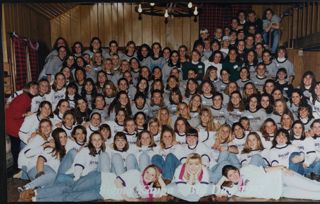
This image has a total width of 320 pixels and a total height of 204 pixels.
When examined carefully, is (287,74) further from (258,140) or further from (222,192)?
(222,192)

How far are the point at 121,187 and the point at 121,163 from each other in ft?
0.70

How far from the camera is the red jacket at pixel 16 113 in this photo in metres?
3.51

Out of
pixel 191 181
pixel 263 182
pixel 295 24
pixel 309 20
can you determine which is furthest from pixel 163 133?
pixel 309 20

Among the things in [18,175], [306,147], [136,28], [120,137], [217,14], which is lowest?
[18,175]

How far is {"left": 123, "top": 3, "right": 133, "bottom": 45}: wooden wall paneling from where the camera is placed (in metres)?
3.45

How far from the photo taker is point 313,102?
3.53 m

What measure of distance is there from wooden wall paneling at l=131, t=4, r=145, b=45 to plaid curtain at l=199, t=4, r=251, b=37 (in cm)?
53

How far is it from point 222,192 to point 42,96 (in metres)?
1.81

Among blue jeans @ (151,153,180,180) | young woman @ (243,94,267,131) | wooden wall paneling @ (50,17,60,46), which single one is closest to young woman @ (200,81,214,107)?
young woman @ (243,94,267,131)

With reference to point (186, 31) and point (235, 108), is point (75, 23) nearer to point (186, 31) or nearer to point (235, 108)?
point (186, 31)

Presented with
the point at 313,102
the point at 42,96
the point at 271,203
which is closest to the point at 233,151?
the point at 271,203

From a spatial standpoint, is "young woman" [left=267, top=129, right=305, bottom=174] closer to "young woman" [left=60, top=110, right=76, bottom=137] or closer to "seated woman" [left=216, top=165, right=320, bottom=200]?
"seated woman" [left=216, top=165, right=320, bottom=200]

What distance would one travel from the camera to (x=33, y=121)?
140 inches

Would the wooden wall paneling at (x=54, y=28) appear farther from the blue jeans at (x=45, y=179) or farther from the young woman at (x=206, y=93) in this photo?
the young woman at (x=206, y=93)
